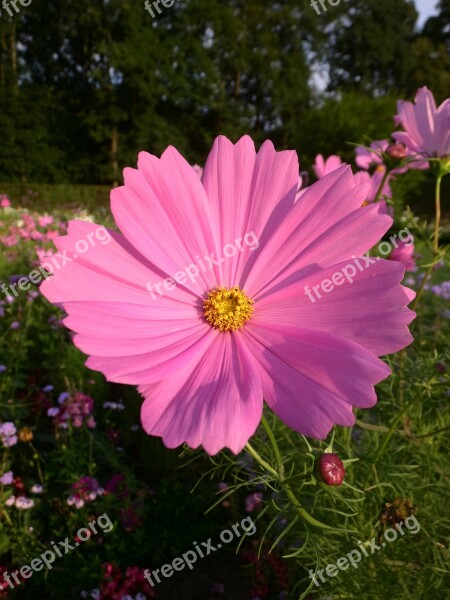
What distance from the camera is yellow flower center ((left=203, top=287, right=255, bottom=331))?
25.7 inches

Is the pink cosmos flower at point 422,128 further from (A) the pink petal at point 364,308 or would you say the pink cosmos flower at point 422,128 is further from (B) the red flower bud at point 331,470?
(B) the red flower bud at point 331,470

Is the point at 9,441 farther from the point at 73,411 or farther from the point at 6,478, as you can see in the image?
the point at 73,411

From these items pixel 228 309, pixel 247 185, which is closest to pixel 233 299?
pixel 228 309

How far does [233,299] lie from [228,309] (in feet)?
0.06

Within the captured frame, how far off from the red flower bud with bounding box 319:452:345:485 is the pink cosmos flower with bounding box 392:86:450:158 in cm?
60

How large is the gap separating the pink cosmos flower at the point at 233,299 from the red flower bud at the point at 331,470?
0.46 ft

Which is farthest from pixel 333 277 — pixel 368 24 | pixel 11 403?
pixel 368 24

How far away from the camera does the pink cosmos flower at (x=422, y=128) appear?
36.0 inches

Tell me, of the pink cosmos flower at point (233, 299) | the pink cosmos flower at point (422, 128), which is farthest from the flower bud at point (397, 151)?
the pink cosmos flower at point (233, 299)

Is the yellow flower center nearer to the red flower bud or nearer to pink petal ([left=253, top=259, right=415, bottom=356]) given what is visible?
pink petal ([left=253, top=259, right=415, bottom=356])

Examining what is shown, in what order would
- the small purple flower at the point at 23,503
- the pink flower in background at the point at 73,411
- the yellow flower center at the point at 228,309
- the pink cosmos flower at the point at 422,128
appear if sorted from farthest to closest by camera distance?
the pink flower in background at the point at 73,411 < the small purple flower at the point at 23,503 < the pink cosmos flower at the point at 422,128 < the yellow flower center at the point at 228,309

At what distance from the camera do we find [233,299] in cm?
69

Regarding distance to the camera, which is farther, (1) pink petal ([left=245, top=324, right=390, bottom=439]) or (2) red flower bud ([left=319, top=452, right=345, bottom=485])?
(2) red flower bud ([left=319, top=452, right=345, bottom=485])

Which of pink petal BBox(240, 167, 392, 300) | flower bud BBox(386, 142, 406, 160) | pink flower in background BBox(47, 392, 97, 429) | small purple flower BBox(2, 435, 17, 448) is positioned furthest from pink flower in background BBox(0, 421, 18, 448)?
flower bud BBox(386, 142, 406, 160)
